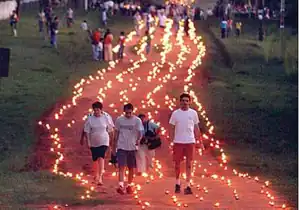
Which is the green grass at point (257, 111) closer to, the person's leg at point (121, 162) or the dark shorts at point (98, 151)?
the person's leg at point (121, 162)

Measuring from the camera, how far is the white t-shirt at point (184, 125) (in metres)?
14.4

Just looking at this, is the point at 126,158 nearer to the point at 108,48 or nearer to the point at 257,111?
the point at 257,111

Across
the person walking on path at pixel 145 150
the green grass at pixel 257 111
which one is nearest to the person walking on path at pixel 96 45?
the green grass at pixel 257 111

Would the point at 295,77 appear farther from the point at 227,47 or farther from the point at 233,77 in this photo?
the point at 227,47

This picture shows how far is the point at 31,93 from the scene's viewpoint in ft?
95.0

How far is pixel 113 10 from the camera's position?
7244 cm

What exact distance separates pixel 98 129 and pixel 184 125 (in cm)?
145

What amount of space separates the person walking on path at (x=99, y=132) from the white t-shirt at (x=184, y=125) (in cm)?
118

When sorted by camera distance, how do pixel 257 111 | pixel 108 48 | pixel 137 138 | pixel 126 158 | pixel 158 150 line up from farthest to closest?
1. pixel 108 48
2. pixel 257 111
3. pixel 158 150
4. pixel 126 158
5. pixel 137 138

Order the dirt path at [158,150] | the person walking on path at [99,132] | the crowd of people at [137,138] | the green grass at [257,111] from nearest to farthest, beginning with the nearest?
the dirt path at [158,150] < the crowd of people at [137,138] < the person walking on path at [99,132] < the green grass at [257,111]

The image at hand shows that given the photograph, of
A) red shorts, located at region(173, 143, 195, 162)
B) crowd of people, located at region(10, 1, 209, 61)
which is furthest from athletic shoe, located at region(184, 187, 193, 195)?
crowd of people, located at region(10, 1, 209, 61)

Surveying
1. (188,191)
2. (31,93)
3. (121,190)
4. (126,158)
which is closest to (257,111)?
(31,93)

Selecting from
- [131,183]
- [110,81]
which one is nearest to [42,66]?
[110,81]

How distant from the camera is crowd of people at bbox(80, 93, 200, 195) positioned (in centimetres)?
1446
